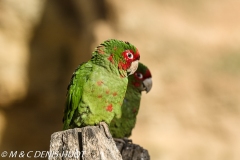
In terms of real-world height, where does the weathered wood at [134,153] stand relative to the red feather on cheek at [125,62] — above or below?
below

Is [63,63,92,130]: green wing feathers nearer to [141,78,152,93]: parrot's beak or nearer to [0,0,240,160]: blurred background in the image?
[141,78,152,93]: parrot's beak

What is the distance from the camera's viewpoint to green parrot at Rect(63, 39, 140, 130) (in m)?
3.39

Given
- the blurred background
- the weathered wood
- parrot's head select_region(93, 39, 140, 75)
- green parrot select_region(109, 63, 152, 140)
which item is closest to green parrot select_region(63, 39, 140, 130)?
parrot's head select_region(93, 39, 140, 75)

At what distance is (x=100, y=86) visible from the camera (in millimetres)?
3406

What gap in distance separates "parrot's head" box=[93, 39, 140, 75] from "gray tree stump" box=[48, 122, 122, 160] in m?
1.38

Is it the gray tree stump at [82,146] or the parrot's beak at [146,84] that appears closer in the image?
the gray tree stump at [82,146]

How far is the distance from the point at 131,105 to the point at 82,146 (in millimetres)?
2536

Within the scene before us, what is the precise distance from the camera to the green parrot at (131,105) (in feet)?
15.1

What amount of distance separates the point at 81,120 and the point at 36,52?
404cm

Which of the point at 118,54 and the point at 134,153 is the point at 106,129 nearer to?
the point at 134,153

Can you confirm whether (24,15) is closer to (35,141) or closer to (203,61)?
(35,141)

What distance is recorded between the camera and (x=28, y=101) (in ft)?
23.8

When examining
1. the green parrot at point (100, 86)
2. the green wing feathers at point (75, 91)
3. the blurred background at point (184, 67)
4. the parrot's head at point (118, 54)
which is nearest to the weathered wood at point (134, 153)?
the green parrot at point (100, 86)

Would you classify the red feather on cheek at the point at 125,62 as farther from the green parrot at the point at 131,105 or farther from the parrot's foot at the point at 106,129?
the green parrot at the point at 131,105
